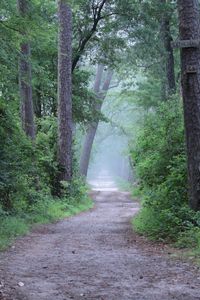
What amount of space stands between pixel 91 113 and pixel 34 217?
12322 millimetres

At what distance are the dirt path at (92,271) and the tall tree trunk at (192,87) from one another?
6.44 ft

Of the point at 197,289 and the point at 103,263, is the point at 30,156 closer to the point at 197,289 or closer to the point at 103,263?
the point at 103,263

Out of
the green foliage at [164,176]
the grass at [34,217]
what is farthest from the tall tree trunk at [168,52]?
the green foliage at [164,176]

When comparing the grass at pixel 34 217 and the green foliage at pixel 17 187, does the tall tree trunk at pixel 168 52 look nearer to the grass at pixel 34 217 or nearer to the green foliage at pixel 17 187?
the grass at pixel 34 217

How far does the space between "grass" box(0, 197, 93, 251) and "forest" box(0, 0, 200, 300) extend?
0.12 feet

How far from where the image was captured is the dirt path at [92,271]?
18.7 ft

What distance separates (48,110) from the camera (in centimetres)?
2442

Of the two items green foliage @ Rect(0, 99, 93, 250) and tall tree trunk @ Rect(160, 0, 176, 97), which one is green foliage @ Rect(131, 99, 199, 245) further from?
tall tree trunk @ Rect(160, 0, 176, 97)

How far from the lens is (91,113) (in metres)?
25.0

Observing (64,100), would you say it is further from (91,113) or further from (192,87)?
(192,87)

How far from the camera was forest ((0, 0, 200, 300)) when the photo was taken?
992 cm

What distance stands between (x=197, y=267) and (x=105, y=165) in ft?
574

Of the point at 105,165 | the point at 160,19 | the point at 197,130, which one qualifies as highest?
the point at 160,19

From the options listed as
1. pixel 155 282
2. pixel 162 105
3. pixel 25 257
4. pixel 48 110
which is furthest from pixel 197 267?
pixel 48 110
